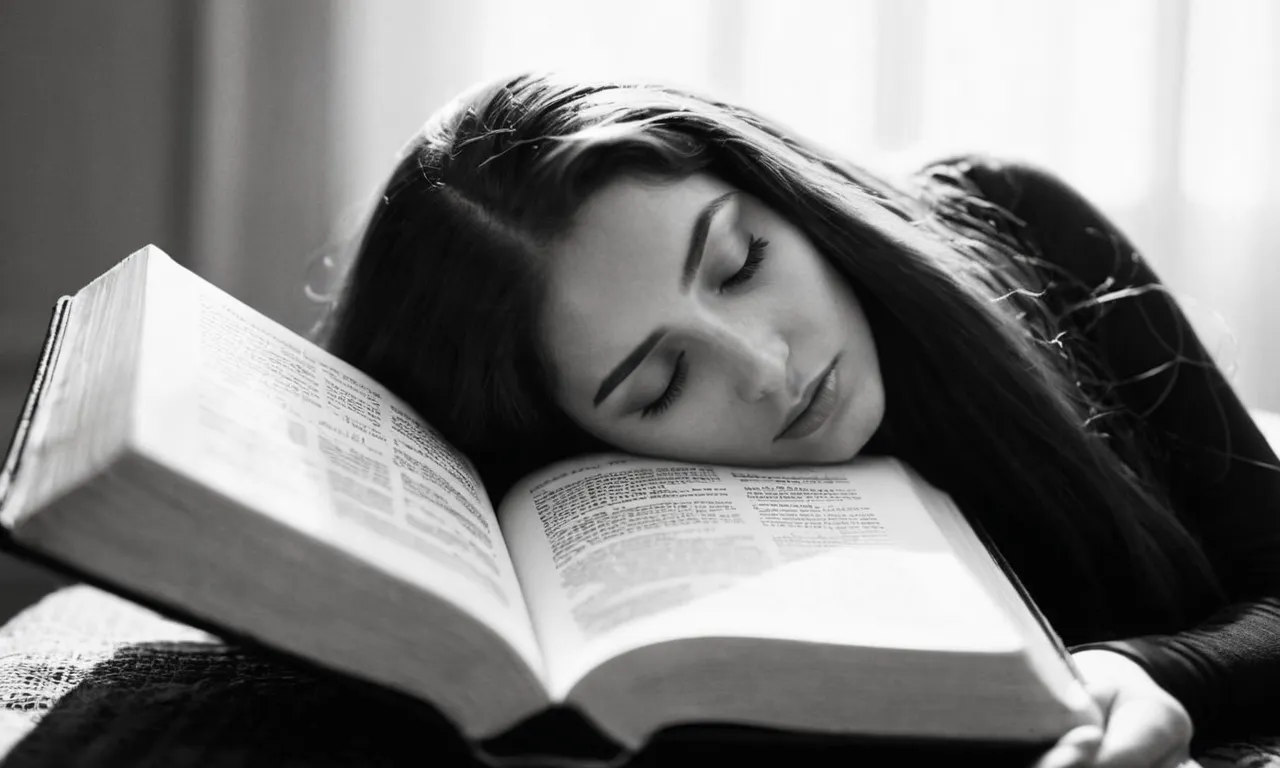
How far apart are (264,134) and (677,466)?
4.15 ft

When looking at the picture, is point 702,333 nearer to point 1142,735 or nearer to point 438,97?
point 1142,735

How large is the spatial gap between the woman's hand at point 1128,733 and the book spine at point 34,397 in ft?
1.60

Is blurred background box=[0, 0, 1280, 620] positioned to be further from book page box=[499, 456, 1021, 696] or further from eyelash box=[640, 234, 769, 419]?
book page box=[499, 456, 1021, 696]

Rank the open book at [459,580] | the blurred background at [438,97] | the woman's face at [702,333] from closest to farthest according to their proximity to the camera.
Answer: the open book at [459,580], the woman's face at [702,333], the blurred background at [438,97]

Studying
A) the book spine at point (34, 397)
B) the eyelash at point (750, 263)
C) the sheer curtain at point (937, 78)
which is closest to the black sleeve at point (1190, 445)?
the eyelash at point (750, 263)

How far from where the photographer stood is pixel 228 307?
0.70m

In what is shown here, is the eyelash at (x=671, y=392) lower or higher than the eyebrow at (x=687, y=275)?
lower

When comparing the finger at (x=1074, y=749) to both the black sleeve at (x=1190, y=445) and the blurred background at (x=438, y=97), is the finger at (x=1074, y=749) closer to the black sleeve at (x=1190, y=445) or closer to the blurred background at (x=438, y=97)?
the black sleeve at (x=1190, y=445)

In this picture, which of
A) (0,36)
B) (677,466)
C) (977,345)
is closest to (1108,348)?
(977,345)

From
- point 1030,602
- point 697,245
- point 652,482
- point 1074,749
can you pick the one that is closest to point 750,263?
point 697,245

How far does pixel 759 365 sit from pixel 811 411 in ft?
0.21

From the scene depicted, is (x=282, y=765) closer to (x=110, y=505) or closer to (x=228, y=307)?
(x=110, y=505)

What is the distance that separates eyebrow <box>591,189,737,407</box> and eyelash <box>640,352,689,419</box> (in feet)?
0.10

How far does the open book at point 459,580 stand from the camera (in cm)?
48
